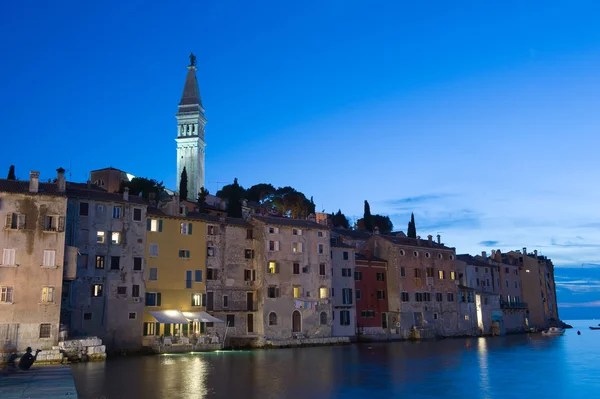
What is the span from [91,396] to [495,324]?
6972 centimetres

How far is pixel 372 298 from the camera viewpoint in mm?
71125

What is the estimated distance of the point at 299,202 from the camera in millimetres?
105625

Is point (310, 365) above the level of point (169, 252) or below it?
below

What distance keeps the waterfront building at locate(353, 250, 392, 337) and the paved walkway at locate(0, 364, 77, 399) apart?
132 feet

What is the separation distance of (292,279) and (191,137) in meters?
83.5

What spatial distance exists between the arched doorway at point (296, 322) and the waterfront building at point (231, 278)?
172 inches

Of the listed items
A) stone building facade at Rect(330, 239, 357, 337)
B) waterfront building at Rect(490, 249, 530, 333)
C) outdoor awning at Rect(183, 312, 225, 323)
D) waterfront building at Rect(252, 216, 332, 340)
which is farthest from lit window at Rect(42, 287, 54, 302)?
waterfront building at Rect(490, 249, 530, 333)

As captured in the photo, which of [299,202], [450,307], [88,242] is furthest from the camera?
[299,202]

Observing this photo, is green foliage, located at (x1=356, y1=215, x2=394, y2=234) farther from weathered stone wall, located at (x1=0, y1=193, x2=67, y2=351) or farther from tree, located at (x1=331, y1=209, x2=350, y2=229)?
weathered stone wall, located at (x1=0, y1=193, x2=67, y2=351)

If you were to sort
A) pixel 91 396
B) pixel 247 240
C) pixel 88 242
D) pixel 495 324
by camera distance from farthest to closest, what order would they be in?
1. pixel 495 324
2. pixel 247 240
3. pixel 88 242
4. pixel 91 396

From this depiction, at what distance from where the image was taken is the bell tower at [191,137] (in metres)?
136

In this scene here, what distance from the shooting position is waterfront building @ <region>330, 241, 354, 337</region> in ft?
217

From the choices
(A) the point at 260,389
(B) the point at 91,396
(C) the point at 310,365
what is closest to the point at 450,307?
(C) the point at 310,365

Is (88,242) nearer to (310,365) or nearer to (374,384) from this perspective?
(310,365)
